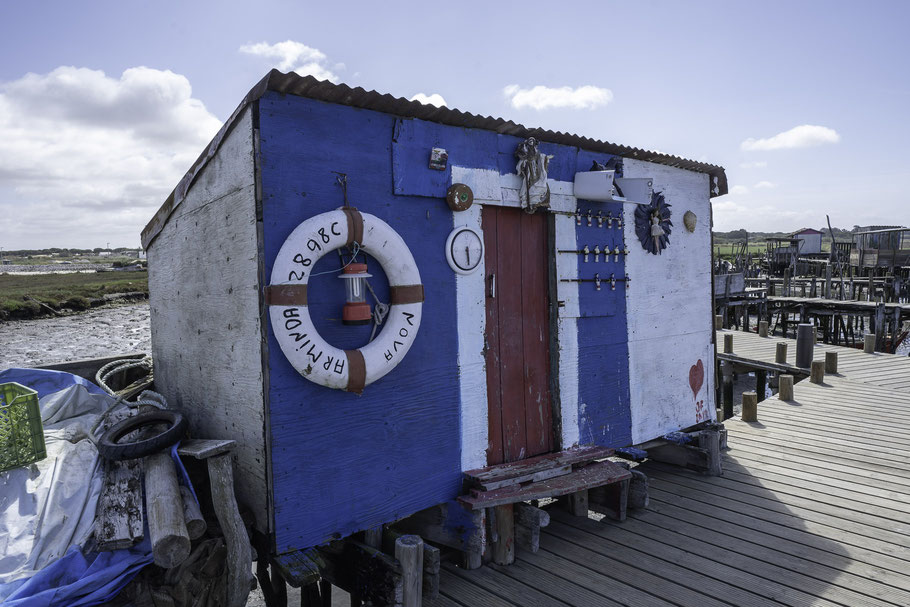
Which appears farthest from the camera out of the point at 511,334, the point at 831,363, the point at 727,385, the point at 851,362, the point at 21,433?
the point at 727,385

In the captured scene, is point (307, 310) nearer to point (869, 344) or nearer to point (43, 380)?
point (43, 380)

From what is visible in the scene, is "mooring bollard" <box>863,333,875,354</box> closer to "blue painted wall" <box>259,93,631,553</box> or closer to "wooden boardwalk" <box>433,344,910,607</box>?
"wooden boardwalk" <box>433,344,910,607</box>

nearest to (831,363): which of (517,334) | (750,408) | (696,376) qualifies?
(750,408)

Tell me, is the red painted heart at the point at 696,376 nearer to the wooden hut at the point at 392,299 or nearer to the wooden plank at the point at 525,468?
the wooden hut at the point at 392,299

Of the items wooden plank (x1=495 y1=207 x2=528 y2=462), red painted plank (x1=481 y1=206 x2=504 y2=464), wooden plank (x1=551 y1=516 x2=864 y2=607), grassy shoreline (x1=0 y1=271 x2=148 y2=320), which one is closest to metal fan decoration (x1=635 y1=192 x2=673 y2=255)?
wooden plank (x1=495 y1=207 x2=528 y2=462)

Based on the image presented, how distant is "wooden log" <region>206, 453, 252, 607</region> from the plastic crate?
3.93ft

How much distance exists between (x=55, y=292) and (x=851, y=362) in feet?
122

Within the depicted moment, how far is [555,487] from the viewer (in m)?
3.68

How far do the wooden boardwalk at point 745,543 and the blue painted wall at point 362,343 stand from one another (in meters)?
0.79

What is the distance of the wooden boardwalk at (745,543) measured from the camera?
3248mm

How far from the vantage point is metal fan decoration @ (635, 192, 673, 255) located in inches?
192

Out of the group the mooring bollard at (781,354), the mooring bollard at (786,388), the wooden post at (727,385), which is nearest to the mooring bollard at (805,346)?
the mooring bollard at (781,354)

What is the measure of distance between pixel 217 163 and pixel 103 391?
2.56 meters

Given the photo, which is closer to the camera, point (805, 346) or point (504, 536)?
point (504, 536)
